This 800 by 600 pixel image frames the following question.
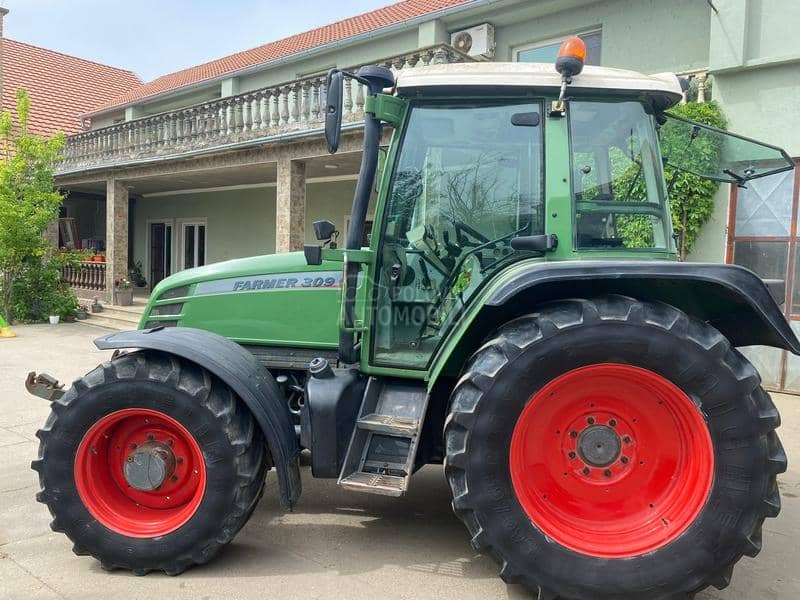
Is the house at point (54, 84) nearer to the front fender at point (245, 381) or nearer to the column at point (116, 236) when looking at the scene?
the column at point (116, 236)

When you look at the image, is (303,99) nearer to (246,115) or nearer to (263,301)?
(246,115)

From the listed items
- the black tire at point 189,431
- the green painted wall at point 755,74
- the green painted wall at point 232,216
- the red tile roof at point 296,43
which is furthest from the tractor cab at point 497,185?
the green painted wall at point 232,216

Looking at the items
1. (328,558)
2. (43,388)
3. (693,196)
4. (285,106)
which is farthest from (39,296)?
(693,196)

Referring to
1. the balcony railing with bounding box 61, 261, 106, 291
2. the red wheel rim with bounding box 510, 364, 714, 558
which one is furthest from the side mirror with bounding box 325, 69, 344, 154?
the balcony railing with bounding box 61, 261, 106, 291

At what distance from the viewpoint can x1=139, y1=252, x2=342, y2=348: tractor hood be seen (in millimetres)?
3506

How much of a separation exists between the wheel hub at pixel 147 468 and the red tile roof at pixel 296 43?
10476mm

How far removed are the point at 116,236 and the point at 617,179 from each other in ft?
47.0

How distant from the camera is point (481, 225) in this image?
3.00m

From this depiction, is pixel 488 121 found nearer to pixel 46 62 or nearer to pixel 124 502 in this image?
pixel 124 502

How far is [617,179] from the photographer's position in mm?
2988

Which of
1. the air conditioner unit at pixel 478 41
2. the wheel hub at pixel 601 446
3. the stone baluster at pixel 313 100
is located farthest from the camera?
the air conditioner unit at pixel 478 41

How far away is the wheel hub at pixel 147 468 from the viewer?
9.66ft

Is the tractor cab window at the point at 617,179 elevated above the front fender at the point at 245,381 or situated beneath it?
elevated above

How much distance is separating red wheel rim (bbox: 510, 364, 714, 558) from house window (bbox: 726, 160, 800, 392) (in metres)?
5.95
